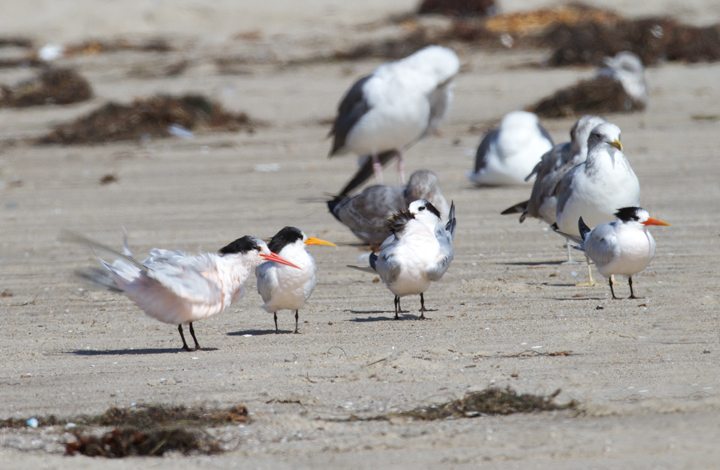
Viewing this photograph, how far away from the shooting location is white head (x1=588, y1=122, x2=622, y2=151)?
680 cm

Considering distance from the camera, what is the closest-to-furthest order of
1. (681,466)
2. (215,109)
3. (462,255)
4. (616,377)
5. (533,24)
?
(681,466) → (616,377) → (462,255) → (215,109) → (533,24)

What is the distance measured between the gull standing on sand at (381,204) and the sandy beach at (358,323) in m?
0.27

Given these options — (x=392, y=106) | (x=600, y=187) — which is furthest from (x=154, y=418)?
(x=392, y=106)

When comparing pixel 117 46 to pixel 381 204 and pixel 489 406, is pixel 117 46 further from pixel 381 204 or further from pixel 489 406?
pixel 489 406

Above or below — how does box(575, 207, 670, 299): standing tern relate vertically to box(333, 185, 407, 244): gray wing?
above

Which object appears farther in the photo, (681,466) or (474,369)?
(474,369)

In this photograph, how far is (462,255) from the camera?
25.9 ft

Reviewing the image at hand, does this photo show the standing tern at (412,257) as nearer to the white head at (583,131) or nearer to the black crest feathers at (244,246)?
the black crest feathers at (244,246)

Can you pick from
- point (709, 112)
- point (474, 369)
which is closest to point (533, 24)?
point (709, 112)

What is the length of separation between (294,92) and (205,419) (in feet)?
50.0

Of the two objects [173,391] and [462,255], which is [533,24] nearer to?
[462,255]

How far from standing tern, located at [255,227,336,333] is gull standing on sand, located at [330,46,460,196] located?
5.16 meters

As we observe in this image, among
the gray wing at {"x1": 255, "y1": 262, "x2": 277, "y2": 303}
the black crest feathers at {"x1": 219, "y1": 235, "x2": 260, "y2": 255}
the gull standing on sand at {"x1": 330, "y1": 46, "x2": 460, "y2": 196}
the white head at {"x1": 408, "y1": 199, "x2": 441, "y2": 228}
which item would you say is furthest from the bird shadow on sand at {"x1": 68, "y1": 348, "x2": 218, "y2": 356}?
the gull standing on sand at {"x1": 330, "y1": 46, "x2": 460, "y2": 196}

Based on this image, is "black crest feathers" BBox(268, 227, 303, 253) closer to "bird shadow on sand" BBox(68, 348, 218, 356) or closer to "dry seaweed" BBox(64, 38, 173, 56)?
"bird shadow on sand" BBox(68, 348, 218, 356)
